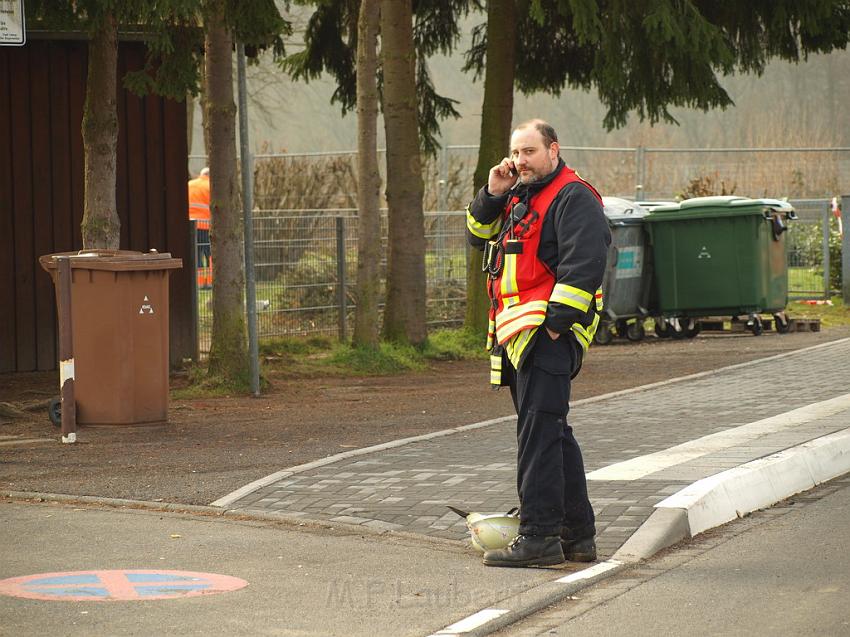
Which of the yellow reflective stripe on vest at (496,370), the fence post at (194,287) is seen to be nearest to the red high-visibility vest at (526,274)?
the yellow reflective stripe on vest at (496,370)

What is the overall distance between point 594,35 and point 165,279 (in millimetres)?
6149

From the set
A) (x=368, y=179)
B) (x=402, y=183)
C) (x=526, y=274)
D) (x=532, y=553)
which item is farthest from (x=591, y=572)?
(x=402, y=183)

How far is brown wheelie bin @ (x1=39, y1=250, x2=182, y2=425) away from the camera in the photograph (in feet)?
34.9

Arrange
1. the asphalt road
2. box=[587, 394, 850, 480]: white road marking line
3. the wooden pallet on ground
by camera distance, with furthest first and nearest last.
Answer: the wooden pallet on ground
box=[587, 394, 850, 480]: white road marking line
the asphalt road

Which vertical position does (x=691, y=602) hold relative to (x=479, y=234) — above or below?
below

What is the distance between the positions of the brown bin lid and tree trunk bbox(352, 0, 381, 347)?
5.49m

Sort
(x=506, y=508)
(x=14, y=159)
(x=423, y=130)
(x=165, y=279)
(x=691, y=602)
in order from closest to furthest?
1. (x=691, y=602)
2. (x=506, y=508)
3. (x=165, y=279)
4. (x=14, y=159)
5. (x=423, y=130)

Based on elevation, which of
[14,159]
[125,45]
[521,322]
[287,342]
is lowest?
[287,342]

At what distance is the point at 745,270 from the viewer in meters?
19.8

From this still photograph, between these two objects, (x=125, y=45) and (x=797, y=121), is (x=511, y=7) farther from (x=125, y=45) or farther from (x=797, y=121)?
(x=797, y=121)

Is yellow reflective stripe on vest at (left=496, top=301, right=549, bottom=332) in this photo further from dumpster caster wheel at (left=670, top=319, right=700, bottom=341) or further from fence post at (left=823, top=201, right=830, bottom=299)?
fence post at (left=823, top=201, right=830, bottom=299)

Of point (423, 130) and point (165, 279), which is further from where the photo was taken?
point (423, 130)

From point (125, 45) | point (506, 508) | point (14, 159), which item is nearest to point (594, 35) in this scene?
point (125, 45)

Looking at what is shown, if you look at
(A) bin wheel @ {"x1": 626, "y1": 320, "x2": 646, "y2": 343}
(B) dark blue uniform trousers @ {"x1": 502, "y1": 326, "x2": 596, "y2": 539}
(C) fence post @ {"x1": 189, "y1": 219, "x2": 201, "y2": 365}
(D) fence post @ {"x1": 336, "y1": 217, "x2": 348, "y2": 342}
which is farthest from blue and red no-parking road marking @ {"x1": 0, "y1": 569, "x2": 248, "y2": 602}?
(A) bin wheel @ {"x1": 626, "y1": 320, "x2": 646, "y2": 343}
